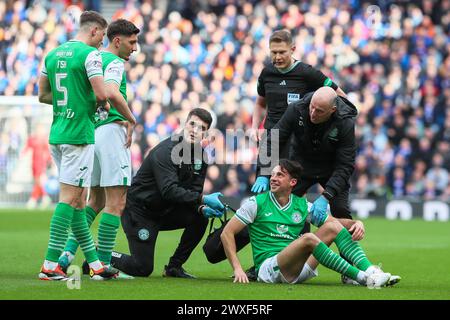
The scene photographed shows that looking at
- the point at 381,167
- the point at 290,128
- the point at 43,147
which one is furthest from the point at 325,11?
the point at 290,128

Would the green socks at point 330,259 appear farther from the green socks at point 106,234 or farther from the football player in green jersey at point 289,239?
the green socks at point 106,234

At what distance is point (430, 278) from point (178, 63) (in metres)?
15.8

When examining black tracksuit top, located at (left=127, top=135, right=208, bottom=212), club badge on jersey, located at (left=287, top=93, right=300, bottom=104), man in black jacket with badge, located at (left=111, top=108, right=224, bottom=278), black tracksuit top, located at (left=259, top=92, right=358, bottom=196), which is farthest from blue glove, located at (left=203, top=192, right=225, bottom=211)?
club badge on jersey, located at (left=287, top=93, right=300, bottom=104)

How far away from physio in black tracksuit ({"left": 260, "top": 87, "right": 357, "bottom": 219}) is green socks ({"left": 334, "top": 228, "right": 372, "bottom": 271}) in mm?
319

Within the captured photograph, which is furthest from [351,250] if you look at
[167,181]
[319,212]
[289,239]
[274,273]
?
[167,181]

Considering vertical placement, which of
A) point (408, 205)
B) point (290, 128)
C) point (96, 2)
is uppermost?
point (96, 2)

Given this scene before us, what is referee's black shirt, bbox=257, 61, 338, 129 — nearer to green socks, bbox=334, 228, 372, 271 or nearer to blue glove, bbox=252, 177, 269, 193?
blue glove, bbox=252, 177, 269, 193

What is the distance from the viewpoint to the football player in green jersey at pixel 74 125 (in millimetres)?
8289

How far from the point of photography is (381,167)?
22.3 meters

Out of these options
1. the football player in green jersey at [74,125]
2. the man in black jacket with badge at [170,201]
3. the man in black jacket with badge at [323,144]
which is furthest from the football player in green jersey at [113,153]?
the man in black jacket with badge at [323,144]

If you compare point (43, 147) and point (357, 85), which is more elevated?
point (357, 85)

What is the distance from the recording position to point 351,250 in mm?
8578
